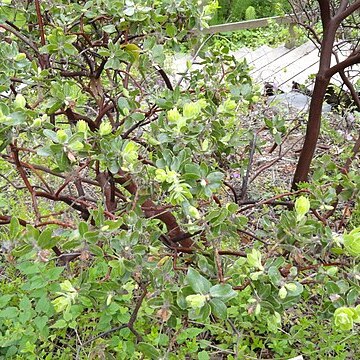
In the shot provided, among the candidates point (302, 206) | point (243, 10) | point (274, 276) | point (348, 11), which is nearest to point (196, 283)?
point (274, 276)

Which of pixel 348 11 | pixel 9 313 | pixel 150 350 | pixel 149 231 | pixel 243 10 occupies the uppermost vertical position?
pixel 348 11

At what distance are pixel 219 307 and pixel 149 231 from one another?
1.25ft

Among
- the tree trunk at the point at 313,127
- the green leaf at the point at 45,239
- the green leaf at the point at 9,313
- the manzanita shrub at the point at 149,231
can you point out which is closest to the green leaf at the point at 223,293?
the manzanita shrub at the point at 149,231

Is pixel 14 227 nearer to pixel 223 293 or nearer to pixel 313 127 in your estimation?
pixel 223 293

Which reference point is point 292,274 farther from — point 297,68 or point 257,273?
point 297,68

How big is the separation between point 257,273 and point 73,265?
1.07 m

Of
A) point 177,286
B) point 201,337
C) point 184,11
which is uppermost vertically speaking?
point 184,11

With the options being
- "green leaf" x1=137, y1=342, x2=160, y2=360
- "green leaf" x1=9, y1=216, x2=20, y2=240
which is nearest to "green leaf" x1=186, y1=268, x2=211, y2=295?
"green leaf" x1=137, y1=342, x2=160, y2=360

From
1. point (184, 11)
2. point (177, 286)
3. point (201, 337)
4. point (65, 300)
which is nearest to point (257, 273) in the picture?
point (177, 286)

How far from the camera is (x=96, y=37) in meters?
1.85

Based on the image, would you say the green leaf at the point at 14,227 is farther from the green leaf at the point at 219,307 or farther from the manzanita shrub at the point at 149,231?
the green leaf at the point at 219,307

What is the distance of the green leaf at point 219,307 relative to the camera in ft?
2.99

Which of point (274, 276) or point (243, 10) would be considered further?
point (243, 10)

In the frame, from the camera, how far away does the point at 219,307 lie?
91 cm
